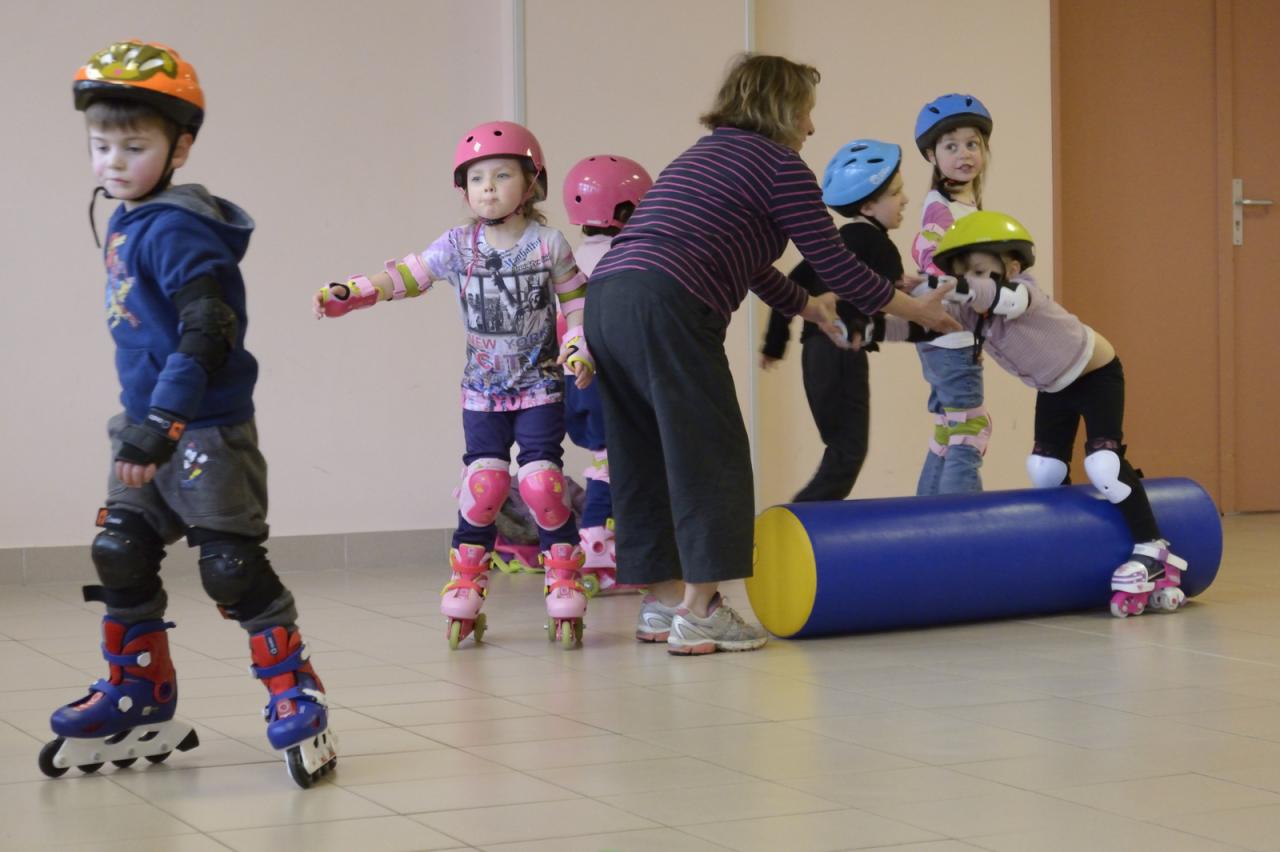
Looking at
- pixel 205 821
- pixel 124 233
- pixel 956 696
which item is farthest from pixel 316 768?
pixel 956 696

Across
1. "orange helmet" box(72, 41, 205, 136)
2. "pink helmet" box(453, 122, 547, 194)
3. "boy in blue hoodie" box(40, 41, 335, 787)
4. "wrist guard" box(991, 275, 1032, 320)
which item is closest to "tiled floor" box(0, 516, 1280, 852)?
"boy in blue hoodie" box(40, 41, 335, 787)

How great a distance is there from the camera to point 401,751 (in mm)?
3115

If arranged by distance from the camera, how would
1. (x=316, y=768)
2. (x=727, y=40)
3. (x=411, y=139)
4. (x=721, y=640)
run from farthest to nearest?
1. (x=727, y=40)
2. (x=411, y=139)
3. (x=721, y=640)
4. (x=316, y=768)

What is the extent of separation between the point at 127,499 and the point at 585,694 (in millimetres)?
1204

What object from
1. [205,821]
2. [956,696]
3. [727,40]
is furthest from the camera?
[727,40]

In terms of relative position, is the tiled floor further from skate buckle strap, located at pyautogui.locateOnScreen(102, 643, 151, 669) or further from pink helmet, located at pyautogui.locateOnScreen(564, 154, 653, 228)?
pink helmet, located at pyautogui.locateOnScreen(564, 154, 653, 228)

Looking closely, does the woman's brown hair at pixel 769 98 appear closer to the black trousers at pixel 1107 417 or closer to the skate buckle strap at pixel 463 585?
the black trousers at pixel 1107 417

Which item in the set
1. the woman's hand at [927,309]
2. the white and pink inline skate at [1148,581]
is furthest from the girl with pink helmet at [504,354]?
the white and pink inline skate at [1148,581]

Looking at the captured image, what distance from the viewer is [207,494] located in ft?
9.46

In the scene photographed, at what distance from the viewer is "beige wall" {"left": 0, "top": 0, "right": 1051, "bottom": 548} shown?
5887mm

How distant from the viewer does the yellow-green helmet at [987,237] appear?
465 cm

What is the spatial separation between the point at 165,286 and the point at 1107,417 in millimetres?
2943

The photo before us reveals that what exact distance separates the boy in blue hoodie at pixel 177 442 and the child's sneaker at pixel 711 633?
4.56 ft

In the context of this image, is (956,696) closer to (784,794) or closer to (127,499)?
(784,794)
